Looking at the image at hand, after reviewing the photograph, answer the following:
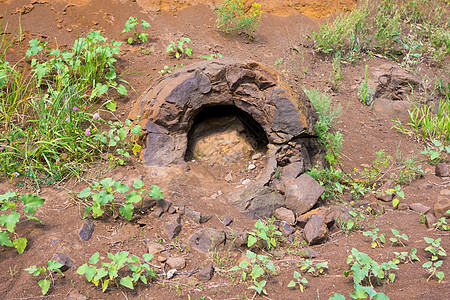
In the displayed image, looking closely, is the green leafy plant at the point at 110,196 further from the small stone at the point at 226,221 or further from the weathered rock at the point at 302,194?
the weathered rock at the point at 302,194

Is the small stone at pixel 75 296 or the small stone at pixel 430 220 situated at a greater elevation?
the small stone at pixel 75 296

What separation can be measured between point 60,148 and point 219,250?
83.0 inches

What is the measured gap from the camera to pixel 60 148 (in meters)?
3.77

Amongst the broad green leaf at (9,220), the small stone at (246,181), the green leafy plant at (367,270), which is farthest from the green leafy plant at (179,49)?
the green leafy plant at (367,270)

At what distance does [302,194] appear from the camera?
3.57 meters

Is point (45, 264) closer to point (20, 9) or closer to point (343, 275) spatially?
point (343, 275)

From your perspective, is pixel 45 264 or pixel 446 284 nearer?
pixel 446 284

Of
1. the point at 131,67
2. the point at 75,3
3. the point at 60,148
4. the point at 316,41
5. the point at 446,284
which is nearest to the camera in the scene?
the point at 446,284

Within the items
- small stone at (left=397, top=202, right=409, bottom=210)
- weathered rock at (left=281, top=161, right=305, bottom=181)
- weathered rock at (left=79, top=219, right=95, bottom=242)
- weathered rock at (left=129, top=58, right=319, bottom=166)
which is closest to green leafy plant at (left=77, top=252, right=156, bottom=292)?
weathered rock at (left=79, top=219, right=95, bottom=242)

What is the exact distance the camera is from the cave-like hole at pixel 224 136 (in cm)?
409

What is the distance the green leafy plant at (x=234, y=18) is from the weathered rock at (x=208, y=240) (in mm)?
4001

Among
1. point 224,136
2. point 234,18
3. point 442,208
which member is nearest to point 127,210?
point 224,136

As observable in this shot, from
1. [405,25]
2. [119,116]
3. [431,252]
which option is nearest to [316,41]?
[405,25]

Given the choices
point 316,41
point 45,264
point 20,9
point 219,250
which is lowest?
point 219,250
